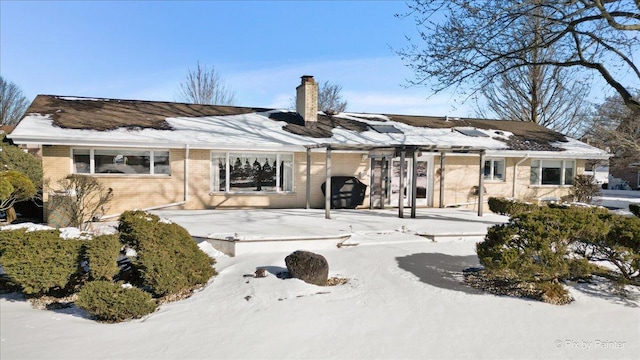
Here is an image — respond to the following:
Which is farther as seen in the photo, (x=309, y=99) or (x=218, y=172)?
(x=309, y=99)

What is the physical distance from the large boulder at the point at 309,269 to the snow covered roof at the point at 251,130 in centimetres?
509

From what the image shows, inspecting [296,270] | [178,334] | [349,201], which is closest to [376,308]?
[296,270]

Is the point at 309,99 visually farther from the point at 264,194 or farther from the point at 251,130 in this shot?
the point at 264,194

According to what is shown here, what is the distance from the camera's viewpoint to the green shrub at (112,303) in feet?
15.1

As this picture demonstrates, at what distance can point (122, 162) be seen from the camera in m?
12.2

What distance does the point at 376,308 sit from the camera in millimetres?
4914

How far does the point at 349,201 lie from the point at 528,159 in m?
7.98

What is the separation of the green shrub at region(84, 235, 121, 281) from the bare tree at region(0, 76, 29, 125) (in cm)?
4309

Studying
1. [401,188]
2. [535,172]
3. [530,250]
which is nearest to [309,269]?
[530,250]

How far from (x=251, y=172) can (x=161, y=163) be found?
2.94 m

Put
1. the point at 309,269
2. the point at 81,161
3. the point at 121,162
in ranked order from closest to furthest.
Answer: the point at 309,269 → the point at 81,161 → the point at 121,162

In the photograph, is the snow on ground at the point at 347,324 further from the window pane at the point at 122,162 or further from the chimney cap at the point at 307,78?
the chimney cap at the point at 307,78

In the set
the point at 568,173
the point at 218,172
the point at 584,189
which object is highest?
the point at 568,173

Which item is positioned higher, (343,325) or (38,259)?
(38,259)
